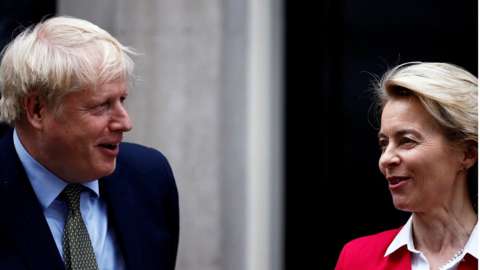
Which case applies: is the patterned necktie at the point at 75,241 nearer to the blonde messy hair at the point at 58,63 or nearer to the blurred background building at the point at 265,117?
the blonde messy hair at the point at 58,63

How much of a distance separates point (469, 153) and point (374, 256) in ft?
1.54

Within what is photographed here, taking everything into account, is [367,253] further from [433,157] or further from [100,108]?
[100,108]

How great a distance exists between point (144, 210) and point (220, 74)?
159cm

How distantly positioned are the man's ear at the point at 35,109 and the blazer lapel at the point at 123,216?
0.33 meters

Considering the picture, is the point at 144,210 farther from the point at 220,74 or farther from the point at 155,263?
the point at 220,74

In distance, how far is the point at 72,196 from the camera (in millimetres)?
4164

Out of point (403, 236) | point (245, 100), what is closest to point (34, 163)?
point (403, 236)

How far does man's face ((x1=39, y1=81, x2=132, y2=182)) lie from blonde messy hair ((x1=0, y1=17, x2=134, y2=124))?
1.4 inches

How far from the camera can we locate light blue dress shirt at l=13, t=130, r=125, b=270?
163 inches

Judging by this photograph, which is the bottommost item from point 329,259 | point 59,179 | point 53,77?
point 329,259

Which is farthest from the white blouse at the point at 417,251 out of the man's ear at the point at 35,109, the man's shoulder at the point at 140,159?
the man's ear at the point at 35,109

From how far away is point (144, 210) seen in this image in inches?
172

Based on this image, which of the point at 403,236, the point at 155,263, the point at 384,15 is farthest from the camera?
the point at 384,15

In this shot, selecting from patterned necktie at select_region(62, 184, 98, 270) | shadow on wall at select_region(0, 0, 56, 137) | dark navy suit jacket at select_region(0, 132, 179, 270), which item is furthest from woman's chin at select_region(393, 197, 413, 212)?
shadow on wall at select_region(0, 0, 56, 137)
